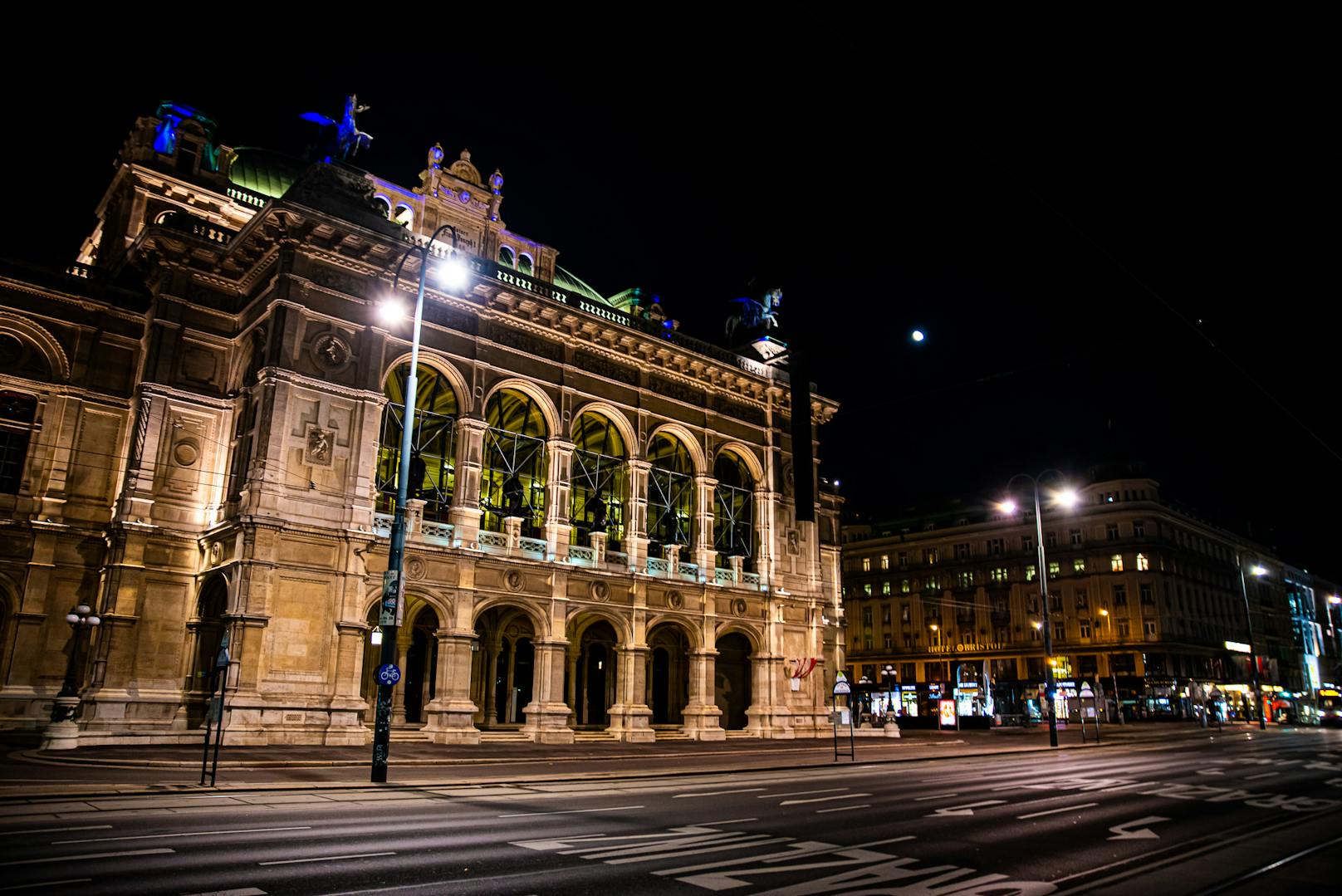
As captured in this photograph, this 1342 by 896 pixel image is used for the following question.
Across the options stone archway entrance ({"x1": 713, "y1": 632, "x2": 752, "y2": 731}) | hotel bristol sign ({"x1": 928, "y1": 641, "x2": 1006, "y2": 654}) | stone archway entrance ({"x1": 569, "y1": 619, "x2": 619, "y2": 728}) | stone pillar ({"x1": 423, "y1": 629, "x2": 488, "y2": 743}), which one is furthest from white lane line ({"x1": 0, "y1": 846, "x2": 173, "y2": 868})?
hotel bristol sign ({"x1": 928, "y1": 641, "x2": 1006, "y2": 654})

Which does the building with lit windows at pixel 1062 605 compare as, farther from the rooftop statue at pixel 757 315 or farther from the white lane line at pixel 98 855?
the white lane line at pixel 98 855

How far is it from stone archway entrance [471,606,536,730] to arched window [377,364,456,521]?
5120 millimetres

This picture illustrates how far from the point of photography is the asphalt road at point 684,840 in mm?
8648

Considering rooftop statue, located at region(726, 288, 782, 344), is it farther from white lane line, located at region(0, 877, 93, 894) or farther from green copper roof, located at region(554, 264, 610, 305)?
white lane line, located at region(0, 877, 93, 894)

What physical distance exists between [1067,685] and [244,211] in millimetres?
61688

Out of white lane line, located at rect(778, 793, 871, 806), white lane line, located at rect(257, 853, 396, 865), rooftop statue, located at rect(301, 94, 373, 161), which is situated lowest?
white lane line, located at rect(778, 793, 871, 806)

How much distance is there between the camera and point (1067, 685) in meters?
66.6

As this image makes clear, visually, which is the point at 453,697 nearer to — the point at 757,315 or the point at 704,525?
the point at 704,525

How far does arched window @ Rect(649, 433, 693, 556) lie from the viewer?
4056 centimetres

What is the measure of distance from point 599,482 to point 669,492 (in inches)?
127

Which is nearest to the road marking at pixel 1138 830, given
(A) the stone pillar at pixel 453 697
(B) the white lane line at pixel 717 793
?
(B) the white lane line at pixel 717 793

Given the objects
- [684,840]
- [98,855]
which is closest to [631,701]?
[684,840]

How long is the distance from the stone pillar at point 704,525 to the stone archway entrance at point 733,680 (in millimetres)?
5601

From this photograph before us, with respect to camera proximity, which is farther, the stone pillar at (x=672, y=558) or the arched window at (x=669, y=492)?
the arched window at (x=669, y=492)
